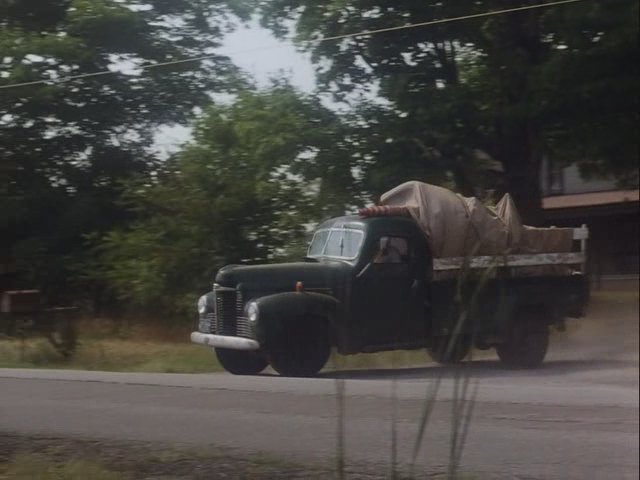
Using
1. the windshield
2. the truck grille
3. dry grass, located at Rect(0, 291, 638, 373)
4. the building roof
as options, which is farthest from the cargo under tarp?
the truck grille

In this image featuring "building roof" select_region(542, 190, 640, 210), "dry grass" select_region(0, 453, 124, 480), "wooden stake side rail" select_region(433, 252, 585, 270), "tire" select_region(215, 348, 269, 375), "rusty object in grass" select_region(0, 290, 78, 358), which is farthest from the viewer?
"rusty object in grass" select_region(0, 290, 78, 358)

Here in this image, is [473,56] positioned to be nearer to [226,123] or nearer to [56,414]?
[226,123]

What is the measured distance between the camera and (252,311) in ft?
18.6

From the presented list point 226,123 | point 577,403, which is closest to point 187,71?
point 226,123

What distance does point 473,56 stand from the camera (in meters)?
5.23

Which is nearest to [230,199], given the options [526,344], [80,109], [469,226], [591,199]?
[80,109]

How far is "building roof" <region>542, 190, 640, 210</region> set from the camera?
15.8 ft

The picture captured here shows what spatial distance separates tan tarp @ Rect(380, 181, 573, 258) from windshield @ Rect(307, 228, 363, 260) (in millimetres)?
312

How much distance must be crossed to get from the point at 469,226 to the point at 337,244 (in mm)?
755

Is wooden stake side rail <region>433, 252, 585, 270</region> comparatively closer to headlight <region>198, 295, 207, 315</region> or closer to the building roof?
the building roof

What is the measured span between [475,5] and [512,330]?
65.7 inches

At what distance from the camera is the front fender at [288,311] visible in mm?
5449

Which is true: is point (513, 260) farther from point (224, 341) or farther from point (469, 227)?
point (224, 341)

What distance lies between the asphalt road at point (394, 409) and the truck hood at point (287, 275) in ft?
1.63
